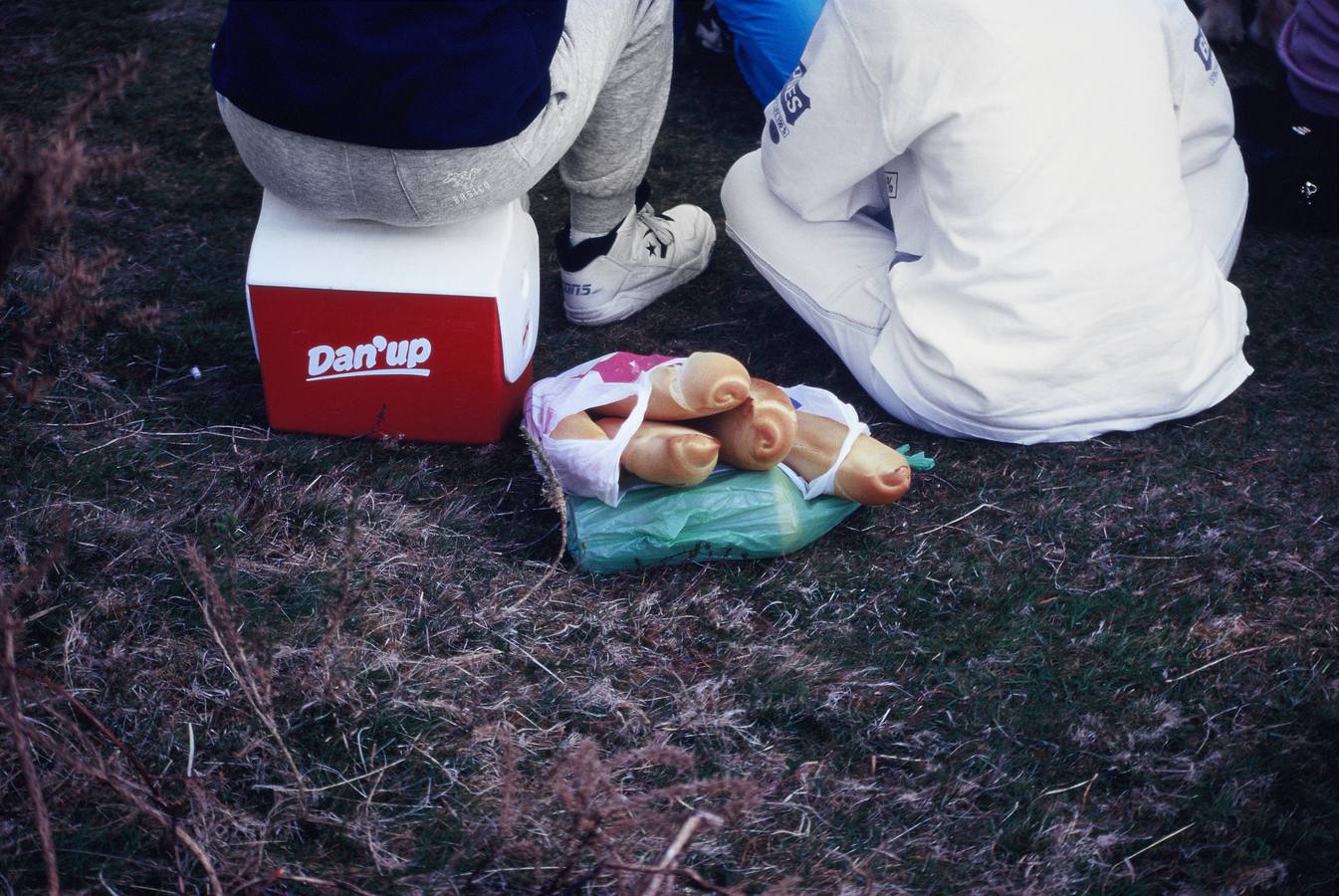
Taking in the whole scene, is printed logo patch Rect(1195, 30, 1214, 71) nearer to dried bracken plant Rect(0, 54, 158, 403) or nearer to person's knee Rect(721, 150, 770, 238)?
person's knee Rect(721, 150, 770, 238)

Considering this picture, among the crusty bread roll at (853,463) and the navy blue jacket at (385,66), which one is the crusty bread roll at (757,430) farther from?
the navy blue jacket at (385,66)

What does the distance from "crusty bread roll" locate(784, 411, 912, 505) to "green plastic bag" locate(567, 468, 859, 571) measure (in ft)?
0.19

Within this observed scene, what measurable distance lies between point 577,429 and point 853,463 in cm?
44

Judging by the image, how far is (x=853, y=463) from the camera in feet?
5.82

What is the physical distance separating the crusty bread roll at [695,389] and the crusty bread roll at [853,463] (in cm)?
16

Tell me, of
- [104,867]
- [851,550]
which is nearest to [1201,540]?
[851,550]

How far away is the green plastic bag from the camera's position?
68.5 inches

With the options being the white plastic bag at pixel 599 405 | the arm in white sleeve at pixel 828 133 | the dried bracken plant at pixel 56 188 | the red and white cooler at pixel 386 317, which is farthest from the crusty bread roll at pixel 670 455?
the dried bracken plant at pixel 56 188

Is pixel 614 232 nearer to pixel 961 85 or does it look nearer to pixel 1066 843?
pixel 961 85

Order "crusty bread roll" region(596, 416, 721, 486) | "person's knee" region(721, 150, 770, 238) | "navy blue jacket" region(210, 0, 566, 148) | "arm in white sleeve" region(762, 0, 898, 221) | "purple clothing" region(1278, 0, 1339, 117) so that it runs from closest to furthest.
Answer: "navy blue jacket" region(210, 0, 566, 148)
"crusty bread roll" region(596, 416, 721, 486)
"arm in white sleeve" region(762, 0, 898, 221)
"person's knee" region(721, 150, 770, 238)
"purple clothing" region(1278, 0, 1339, 117)

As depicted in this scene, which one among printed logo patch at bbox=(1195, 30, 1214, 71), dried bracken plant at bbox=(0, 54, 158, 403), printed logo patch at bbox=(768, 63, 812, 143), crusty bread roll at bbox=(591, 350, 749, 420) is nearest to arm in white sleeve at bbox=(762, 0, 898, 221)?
printed logo patch at bbox=(768, 63, 812, 143)

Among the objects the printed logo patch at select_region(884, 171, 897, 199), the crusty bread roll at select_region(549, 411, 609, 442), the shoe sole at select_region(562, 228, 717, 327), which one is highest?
the printed logo patch at select_region(884, 171, 897, 199)

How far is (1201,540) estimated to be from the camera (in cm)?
188

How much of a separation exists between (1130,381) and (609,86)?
112cm
